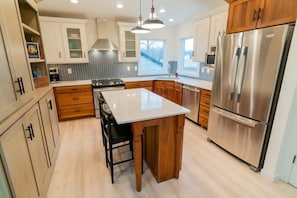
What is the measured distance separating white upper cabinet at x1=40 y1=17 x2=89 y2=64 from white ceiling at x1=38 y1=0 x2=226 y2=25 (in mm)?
202

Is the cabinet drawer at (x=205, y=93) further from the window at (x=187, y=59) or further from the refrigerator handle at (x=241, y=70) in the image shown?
the window at (x=187, y=59)

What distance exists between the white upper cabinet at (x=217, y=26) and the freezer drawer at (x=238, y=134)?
4.73 ft

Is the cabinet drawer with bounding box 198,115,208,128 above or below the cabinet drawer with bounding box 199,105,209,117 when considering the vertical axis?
below

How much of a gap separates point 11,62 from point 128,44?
3.19m

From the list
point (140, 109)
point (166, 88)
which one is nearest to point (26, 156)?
point (140, 109)

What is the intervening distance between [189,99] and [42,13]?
3789 millimetres

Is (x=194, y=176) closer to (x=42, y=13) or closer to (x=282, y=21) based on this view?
(x=282, y=21)

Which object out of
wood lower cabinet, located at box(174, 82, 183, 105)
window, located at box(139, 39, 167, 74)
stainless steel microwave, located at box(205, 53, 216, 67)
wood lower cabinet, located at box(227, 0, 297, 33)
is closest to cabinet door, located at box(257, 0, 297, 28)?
wood lower cabinet, located at box(227, 0, 297, 33)

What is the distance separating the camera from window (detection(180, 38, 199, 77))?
4.47 metres

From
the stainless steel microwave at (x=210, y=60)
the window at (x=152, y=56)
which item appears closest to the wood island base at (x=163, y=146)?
the stainless steel microwave at (x=210, y=60)

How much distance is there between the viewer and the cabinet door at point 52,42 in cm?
343

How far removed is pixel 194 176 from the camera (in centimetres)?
203

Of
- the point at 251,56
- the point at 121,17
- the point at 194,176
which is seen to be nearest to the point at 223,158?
the point at 194,176

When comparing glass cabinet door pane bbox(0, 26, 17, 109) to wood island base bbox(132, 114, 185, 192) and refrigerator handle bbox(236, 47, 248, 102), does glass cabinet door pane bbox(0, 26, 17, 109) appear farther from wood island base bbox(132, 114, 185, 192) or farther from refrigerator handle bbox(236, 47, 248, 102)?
refrigerator handle bbox(236, 47, 248, 102)
